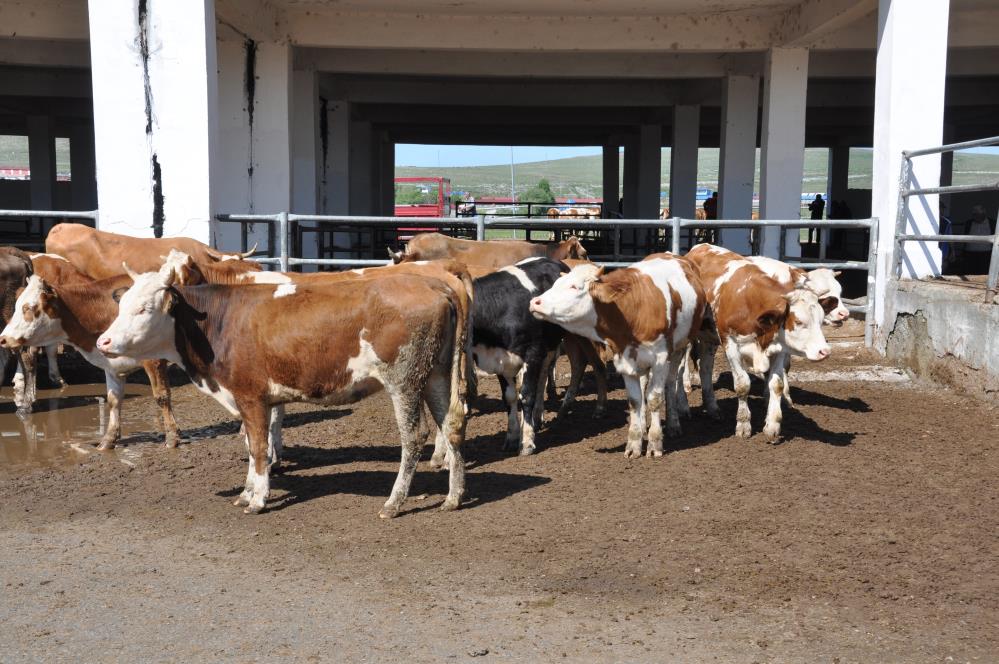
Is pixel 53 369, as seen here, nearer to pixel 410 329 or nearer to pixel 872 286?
pixel 410 329

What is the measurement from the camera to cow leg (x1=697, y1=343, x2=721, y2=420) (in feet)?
28.5

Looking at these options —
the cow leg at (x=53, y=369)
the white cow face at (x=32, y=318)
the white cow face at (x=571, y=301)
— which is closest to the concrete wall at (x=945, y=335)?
the white cow face at (x=571, y=301)

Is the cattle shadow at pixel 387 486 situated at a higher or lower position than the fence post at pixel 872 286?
lower

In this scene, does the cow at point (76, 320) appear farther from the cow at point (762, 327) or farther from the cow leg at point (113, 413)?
the cow at point (762, 327)

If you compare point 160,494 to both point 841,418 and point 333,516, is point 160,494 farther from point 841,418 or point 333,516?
point 841,418

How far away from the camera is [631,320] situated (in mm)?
7367

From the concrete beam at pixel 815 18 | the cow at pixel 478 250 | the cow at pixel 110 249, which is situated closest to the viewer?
the cow at pixel 110 249

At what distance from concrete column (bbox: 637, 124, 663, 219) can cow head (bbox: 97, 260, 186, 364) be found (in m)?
20.4

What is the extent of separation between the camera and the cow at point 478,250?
1098cm

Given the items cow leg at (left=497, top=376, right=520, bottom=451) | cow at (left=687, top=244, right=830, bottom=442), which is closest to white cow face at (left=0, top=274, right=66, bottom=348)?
cow leg at (left=497, top=376, right=520, bottom=451)

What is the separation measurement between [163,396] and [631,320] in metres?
3.56

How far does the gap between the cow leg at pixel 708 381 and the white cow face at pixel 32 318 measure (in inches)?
201

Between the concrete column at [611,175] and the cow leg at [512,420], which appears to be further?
the concrete column at [611,175]

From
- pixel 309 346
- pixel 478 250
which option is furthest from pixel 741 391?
pixel 478 250
